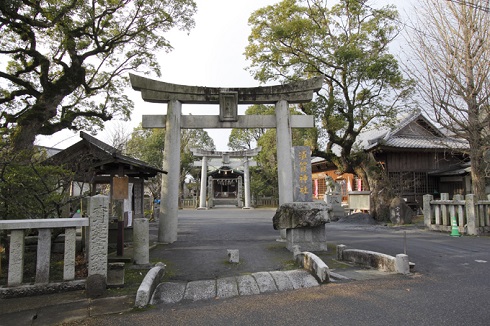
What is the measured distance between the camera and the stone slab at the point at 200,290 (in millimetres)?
5730

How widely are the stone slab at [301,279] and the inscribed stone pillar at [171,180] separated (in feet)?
19.1

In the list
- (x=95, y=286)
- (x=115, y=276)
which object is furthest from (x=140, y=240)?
(x=95, y=286)

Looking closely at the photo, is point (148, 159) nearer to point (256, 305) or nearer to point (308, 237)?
point (308, 237)

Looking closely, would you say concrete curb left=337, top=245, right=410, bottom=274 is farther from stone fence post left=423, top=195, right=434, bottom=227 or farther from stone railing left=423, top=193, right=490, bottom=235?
stone fence post left=423, top=195, right=434, bottom=227

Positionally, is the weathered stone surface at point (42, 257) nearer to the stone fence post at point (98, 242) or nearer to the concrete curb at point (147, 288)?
the stone fence post at point (98, 242)

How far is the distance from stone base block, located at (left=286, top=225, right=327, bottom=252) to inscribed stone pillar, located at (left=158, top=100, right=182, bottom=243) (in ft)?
14.3

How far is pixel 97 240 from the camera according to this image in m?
5.98

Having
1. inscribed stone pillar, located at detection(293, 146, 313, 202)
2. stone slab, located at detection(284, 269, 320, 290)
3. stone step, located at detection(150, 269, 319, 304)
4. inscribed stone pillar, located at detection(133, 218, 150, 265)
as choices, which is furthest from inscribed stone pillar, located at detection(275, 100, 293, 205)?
inscribed stone pillar, located at detection(133, 218, 150, 265)

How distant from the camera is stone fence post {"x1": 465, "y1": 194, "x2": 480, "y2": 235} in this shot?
42.0ft

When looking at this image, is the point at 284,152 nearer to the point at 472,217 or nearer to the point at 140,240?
the point at 140,240

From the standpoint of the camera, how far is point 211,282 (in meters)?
6.36

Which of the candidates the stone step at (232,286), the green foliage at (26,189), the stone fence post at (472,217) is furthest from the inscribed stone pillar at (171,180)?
the stone fence post at (472,217)

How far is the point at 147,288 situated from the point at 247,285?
1.85m

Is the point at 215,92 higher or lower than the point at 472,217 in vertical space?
higher
